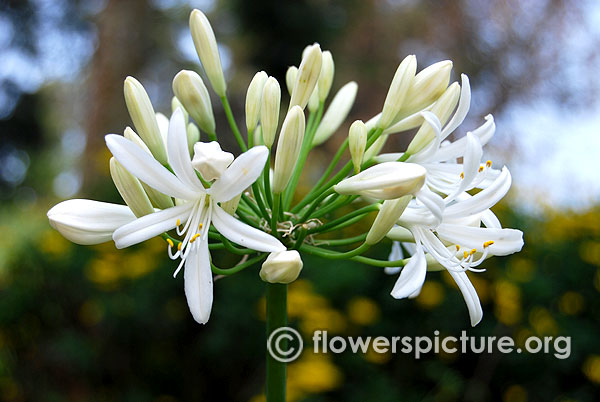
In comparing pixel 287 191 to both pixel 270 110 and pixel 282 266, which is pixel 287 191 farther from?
pixel 282 266

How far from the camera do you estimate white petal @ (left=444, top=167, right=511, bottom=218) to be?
128cm

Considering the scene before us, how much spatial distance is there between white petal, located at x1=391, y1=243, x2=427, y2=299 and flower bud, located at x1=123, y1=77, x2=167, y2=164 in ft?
2.24

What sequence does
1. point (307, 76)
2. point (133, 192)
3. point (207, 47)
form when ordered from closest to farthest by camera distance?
point (133, 192) → point (307, 76) → point (207, 47)

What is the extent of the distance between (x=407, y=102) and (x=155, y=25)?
13261mm

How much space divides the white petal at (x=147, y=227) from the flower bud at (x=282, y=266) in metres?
0.26

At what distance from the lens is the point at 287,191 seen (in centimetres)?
154

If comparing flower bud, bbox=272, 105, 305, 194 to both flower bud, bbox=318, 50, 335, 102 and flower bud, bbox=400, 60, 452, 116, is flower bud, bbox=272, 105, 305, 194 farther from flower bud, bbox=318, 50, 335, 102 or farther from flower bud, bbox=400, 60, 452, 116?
flower bud, bbox=318, 50, 335, 102

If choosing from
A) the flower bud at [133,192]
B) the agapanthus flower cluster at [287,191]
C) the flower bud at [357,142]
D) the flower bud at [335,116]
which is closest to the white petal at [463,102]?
the agapanthus flower cluster at [287,191]

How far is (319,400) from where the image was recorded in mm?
2902

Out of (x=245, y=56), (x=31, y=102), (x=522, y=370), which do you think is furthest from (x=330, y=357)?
(x=31, y=102)

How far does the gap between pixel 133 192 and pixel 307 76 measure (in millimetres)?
Result: 568

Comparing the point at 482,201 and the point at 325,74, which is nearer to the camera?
the point at 482,201

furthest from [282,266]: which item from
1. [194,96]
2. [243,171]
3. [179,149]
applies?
[194,96]

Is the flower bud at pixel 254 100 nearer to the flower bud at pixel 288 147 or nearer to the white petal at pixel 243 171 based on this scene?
the flower bud at pixel 288 147
